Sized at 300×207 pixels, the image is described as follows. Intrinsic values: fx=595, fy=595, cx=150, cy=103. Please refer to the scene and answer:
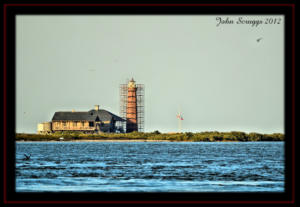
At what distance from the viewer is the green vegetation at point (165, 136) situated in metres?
122

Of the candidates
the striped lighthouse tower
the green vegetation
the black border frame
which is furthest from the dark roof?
the black border frame

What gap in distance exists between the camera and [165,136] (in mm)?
130500

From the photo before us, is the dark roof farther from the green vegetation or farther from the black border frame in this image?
the black border frame

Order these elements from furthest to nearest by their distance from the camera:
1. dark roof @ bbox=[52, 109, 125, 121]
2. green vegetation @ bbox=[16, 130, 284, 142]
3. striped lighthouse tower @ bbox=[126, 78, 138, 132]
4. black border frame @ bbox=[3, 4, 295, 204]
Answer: striped lighthouse tower @ bbox=[126, 78, 138, 132] → dark roof @ bbox=[52, 109, 125, 121] → green vegetation @ bbox=[16, 130, 284, 142] → black border frame @ bbox=[3, 4, 295, 204]

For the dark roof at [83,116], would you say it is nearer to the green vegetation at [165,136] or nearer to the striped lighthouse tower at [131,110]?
the green vegetation at [165,136]

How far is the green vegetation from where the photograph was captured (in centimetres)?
12188
